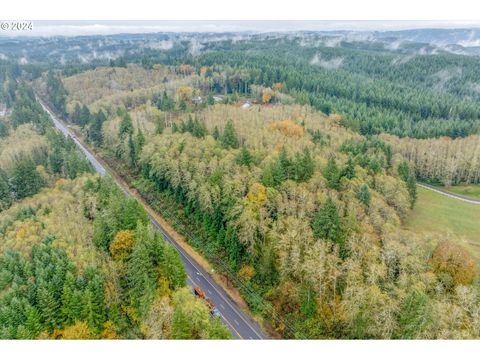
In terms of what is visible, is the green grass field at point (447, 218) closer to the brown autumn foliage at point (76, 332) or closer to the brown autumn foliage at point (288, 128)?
the brown autumn foliage at point (288, 128)

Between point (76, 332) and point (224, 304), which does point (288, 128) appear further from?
point (76, 332)

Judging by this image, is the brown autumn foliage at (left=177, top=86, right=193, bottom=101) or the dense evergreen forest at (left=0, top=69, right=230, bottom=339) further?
the brown autumn foliage at (left=177, top=86, right=193, bottom=101)

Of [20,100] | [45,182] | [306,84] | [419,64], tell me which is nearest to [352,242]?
[45,182]

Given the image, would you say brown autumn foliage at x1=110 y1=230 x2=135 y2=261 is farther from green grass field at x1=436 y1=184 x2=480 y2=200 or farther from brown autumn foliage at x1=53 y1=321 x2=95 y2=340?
green grass field at x1=436 y1=184 x2=480 y2=200

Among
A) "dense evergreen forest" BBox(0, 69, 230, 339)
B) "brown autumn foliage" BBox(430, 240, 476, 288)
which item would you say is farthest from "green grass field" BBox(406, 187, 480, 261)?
"dense evergreen forest" BBox(0, 69, 230, 339)

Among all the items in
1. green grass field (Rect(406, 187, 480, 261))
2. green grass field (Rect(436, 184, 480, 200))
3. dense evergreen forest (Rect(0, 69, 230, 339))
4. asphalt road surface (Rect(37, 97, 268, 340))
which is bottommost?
asphalt road surface (Rect(37, 97, 268, 340))

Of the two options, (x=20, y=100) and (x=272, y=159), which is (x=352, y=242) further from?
(x=20, y=100)

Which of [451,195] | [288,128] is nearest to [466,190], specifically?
[451,195]
